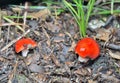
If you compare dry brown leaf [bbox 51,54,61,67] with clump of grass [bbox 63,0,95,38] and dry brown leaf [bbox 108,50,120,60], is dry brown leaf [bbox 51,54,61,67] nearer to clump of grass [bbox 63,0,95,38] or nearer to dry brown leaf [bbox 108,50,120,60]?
clump of grass [bbox 63,0,95,38]

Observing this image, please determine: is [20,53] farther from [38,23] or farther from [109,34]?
[109,34]

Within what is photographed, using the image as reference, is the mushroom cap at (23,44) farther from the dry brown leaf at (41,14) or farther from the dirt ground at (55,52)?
the dry brown leaf at (41,14)

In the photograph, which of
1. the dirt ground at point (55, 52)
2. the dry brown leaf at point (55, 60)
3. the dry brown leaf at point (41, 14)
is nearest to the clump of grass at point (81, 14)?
the dirt ground at point (55, 52)

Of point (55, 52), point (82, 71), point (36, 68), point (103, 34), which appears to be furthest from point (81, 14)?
point (36, 68)

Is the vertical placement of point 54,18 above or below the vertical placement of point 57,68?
above

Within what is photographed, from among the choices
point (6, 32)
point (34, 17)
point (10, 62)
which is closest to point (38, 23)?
point (34, 17)

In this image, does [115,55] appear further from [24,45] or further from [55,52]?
[24,45]
